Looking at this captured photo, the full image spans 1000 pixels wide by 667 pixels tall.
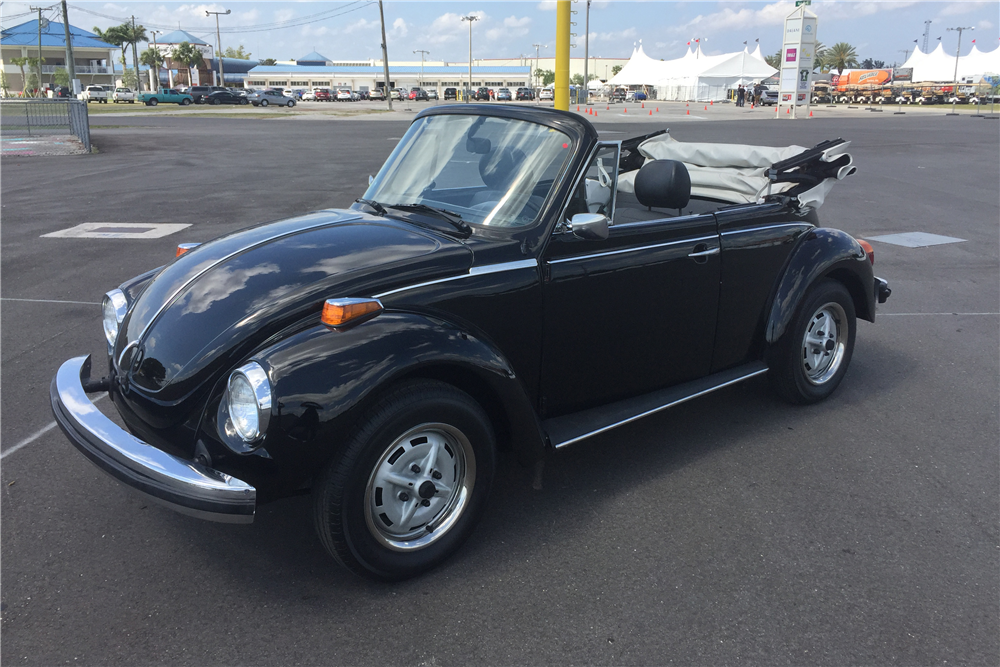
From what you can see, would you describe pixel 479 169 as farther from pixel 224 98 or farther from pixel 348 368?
pixel 224 98

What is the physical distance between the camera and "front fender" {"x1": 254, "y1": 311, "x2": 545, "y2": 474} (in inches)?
107

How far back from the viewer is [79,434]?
3053 mm

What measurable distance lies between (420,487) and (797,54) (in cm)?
4589

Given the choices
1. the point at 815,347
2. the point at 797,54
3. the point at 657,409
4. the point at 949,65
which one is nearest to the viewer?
the point at 657,409

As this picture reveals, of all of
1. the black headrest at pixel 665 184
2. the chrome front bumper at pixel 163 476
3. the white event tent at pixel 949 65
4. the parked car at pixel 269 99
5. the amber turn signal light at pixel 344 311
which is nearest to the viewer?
the chrome front bumper at pixel 163 476

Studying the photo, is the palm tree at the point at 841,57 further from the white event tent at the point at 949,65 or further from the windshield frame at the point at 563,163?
the windshield frame at the point at 563,163

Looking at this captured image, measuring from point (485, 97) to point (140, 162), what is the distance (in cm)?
5857

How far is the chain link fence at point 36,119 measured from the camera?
79.0 ft

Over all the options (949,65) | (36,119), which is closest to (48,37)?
(36,119)

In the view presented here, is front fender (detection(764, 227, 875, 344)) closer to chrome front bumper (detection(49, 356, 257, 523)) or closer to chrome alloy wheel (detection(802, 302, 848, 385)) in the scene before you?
chrome alloy wheel (detection(802, 302, 848, 385))

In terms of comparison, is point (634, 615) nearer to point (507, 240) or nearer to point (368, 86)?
point (507, 240)

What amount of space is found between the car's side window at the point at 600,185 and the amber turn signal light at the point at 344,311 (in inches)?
46.5

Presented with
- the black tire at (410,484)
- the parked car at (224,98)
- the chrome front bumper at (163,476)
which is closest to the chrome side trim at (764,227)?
the black tire at (410,484)

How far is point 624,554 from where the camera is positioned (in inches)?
131
